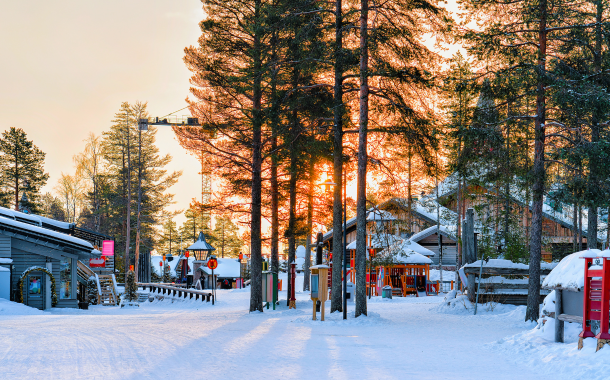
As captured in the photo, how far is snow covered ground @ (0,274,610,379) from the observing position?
9.34m

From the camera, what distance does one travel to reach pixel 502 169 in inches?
697

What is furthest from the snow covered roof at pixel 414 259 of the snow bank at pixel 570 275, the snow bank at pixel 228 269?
the snow bank at pixel 228 269

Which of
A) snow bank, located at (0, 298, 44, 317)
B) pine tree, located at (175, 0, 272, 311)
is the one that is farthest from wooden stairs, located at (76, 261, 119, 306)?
pine tree, located at (175, 0, 272, 311)

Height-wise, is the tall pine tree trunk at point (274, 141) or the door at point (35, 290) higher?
the tall pine tree trunk at point (274, 141)

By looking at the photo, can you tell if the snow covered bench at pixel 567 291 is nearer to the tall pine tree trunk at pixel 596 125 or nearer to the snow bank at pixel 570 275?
the snow bank at pixel 570 275

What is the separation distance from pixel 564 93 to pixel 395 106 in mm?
5422

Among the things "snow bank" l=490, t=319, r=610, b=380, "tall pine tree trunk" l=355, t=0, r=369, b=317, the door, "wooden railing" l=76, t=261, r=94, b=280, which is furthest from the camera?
"wooden railing" l=76, t=261, r=94, b=280

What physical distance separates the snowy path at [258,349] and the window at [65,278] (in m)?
8.90

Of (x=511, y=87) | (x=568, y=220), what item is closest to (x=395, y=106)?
(x=511, y=87)

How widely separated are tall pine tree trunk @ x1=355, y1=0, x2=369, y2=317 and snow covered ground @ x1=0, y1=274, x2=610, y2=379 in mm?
1004

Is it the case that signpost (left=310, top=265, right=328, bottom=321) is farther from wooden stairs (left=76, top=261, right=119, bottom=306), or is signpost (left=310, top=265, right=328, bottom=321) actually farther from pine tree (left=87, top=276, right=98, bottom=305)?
pine tree (left=87, top=276, right=98, bottom=305)

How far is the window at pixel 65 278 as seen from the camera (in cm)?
2677

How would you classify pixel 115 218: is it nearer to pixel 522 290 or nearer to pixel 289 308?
pixel 289 308

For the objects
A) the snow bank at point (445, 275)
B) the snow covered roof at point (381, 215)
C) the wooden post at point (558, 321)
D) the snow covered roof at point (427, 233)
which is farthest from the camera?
the snow bank at point (445, 275)
